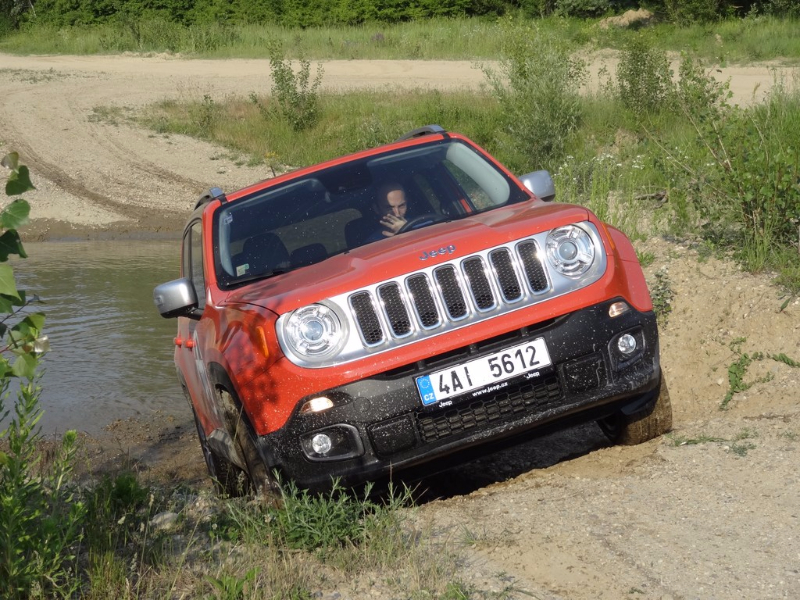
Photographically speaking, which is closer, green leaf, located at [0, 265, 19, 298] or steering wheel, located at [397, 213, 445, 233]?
green leaf, located at [0, 265, 19, 298]

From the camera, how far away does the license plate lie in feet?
15.3

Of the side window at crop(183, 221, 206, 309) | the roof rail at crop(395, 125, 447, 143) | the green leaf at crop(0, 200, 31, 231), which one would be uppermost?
the green leaf at crop(0, 200, 31, 231)

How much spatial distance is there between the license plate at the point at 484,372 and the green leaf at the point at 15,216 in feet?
6.99

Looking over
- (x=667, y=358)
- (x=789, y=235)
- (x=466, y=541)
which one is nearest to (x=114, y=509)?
(x=466, y=541)

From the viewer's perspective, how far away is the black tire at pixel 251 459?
15.9ft

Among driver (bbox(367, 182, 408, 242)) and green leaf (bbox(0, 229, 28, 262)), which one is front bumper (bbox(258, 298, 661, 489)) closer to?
driver (bbox(367, 182, 408, 242))

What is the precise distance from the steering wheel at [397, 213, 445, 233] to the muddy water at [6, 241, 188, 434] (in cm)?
254

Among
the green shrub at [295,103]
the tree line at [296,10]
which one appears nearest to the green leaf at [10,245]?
the green shrub at [295,103]

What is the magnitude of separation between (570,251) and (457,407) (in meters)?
0.88

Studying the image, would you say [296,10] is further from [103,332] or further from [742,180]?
[742,180]

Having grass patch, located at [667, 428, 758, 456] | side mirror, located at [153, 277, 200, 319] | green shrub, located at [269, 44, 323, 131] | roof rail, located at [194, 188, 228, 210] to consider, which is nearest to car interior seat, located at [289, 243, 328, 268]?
side mirror, located at [153, 277, 200, 319]

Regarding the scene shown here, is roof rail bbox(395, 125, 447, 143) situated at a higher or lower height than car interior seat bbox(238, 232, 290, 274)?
higher

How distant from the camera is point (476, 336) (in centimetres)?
473

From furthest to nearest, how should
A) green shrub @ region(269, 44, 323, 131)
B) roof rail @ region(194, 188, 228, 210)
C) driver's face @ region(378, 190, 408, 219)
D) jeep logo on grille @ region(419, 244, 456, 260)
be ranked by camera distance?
green shrub @ region(269, 44, 323, 131) → roof rail @ region(194, 188, 228, 210) → driver's face @ region(378, 190, 408, 219) → jeep logo on grille @ region(419, 244, 456, 260)
